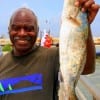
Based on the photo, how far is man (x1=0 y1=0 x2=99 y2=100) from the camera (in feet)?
11.4

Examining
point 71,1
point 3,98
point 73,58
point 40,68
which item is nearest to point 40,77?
point 40,68

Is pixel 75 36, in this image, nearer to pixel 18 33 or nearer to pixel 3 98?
pixel 18 33

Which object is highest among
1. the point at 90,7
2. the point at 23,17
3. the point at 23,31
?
the point at 90,7

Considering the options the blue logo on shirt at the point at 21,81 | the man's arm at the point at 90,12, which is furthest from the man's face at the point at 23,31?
the man's arm at the point at 90,12

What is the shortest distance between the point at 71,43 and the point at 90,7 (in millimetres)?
258

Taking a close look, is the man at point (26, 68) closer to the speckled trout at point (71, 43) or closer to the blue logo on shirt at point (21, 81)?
the blue logo on shirt at point (21, 81)

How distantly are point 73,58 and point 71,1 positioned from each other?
0.37 m

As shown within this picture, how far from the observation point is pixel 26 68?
351 cm

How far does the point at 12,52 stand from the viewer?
12.1 ft

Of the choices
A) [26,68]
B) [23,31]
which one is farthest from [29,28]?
[26,68]

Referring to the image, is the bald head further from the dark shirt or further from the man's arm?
the man's arm

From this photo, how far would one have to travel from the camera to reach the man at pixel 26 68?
3.46 m

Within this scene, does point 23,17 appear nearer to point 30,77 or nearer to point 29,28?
point 29,28

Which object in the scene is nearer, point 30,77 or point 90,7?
point 90,7
